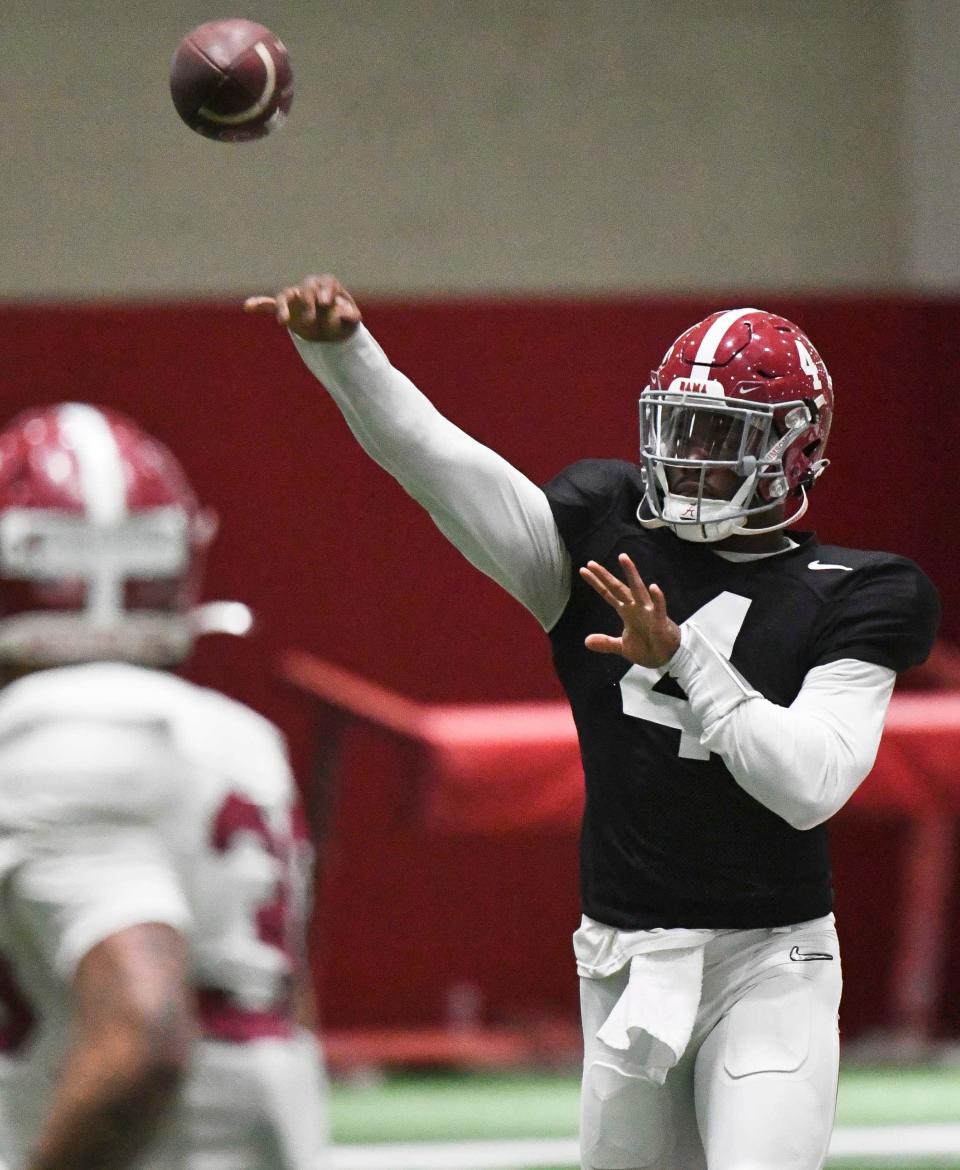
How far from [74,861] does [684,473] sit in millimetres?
1424

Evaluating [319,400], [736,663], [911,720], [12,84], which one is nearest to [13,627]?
[736,663]

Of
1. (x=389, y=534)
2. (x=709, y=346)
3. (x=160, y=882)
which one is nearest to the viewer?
(x=160, y=882)

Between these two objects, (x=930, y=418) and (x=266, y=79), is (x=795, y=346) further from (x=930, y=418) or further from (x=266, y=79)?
(x=930, y=418)

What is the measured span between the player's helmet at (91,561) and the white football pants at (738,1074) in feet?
3.88

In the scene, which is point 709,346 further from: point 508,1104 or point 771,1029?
point 508,1104

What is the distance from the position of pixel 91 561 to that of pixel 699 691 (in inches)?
41.8

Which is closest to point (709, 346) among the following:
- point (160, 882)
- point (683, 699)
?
point (683, 699)

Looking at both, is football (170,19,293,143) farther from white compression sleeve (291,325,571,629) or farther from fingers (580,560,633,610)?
fingers (580,560,633,610)

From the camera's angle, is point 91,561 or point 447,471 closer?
point 91,561

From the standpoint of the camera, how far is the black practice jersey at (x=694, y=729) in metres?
3.07

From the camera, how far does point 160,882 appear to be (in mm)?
2006

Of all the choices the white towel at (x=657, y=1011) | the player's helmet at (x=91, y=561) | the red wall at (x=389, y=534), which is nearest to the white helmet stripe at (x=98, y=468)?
the player's helmet at (x=91, y=561)

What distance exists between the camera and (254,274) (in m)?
8.15

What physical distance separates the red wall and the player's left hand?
4728 mm
